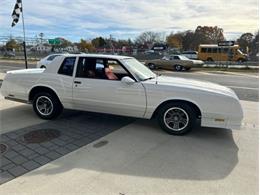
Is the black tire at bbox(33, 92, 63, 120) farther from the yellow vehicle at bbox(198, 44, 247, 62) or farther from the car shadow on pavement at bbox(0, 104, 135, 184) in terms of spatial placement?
the yellow vehicle at bbox(198, 44, 247, 62)

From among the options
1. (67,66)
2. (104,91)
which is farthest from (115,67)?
(67,66)

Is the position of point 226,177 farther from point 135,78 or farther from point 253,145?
point 135,78

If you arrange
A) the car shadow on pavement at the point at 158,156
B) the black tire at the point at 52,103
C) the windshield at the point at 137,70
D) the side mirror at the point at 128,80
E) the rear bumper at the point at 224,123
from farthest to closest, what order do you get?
the black tire at the point at 52,103, the windshield at the point at 137,70, the side mirror at the point at 128,80, the rear bumper at the point at 224,123, the car shadow on pavement at the point at 158,156

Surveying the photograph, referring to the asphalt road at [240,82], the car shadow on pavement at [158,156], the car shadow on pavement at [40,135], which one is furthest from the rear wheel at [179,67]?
the car shadow on pavement at [158,156]

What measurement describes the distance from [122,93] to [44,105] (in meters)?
1.95

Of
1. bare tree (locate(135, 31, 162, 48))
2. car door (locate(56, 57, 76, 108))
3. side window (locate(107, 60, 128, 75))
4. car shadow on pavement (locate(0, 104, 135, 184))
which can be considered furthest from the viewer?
bare tree (locate(135, 31, 162, 48))

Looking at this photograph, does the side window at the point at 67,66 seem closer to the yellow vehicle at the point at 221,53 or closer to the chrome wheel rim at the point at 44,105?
the chrome wheel rim at the point at 44,105

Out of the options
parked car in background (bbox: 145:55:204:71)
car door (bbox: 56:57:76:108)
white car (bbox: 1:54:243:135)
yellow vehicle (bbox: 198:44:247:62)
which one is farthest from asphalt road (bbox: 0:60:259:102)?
yellow vehicle (bbox: 198:44:247:62)

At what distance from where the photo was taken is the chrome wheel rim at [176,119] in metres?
4.50

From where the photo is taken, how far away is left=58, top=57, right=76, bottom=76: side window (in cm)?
519

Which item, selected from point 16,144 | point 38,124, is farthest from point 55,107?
point 16,144

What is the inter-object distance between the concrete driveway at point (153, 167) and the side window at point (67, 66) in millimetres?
1689

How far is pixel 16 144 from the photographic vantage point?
4.05 meters

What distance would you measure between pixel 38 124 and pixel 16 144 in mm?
1078
